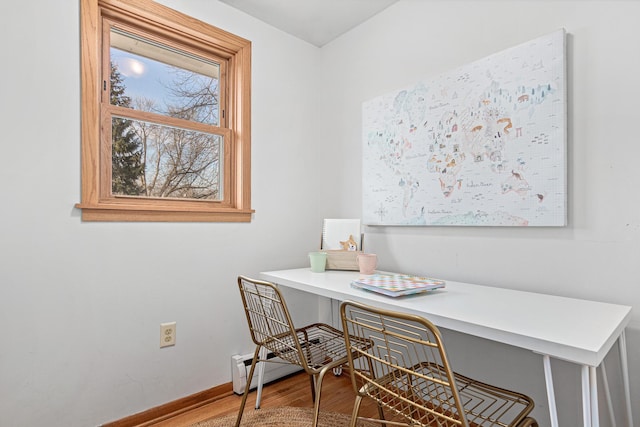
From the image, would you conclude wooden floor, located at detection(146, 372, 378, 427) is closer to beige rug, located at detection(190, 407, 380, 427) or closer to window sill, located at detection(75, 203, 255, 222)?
beige rug, located at detection(190, 407, 380, 427)

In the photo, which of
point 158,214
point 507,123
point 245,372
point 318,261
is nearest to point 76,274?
point 158,214

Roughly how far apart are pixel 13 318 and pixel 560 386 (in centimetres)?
223

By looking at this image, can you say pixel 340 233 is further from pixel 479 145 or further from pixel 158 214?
pixel 158 214

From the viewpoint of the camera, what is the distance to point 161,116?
6.19 ft

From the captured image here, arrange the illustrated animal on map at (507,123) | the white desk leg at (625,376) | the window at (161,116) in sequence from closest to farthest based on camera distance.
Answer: the white desk leg at (625,376), the illustrated animal on map at (507,123), the window at (161,116)

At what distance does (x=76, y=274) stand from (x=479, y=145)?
6.31ft

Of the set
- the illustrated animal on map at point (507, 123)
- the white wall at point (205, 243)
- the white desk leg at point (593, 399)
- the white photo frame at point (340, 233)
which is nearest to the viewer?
the white desk leg at point (593, 399)

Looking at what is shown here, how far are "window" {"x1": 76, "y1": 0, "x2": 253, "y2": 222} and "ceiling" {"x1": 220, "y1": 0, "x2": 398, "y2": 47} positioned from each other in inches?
8.6

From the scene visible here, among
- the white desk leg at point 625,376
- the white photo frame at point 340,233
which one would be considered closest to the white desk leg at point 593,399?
the white desk leg at point 625,376

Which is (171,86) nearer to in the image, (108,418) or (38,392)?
(38,392)

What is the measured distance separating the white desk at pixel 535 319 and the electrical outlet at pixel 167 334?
806 millimetres

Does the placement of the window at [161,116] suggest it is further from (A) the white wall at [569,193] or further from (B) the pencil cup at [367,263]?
(A) the white wall at [569,193]

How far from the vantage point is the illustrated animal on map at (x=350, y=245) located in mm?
2078

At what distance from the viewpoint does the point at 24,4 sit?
4.83 ft
